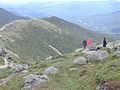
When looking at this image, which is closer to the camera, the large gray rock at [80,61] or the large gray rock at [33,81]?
the large gray rock at [33,81]

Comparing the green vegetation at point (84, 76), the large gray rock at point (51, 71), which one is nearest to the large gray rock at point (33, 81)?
the green vegetation at point (84, 76)

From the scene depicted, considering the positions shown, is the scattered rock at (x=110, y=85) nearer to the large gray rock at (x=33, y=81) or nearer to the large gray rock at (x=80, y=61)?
A: the large gray rock at (x=33, y=81)

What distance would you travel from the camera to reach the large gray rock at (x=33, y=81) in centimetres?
3409

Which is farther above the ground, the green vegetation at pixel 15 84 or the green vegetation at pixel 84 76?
the green vegetation at pixel 84 76

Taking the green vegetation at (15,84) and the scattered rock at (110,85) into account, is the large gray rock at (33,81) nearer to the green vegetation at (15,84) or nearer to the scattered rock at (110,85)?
the green vegetation at (15,84)

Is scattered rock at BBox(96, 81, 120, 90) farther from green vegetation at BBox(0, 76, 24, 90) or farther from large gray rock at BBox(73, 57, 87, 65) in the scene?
large gray rock at BBox(73, 57, 87, 65)

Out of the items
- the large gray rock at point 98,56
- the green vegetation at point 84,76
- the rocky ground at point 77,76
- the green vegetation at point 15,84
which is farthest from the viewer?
the large gray rock at point 98,56

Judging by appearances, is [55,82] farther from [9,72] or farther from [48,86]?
[9,72]

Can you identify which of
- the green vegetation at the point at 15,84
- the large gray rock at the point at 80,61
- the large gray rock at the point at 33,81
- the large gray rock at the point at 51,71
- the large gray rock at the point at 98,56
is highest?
the large gray rock at the point at 98,56

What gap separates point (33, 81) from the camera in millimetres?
34656

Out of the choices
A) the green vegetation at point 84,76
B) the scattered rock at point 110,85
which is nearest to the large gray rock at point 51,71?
the green vegetation at point 84,76

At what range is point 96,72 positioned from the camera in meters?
34.5

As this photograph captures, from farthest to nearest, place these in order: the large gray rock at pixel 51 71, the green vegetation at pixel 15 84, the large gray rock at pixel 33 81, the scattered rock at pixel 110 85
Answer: the large gray rock at pixel 51 71
the green vegetation at pixel 15 84
the large gray rock at pixel 33 81
the scattered rock at pixel 110 85

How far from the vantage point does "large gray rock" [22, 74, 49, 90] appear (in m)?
34.1
